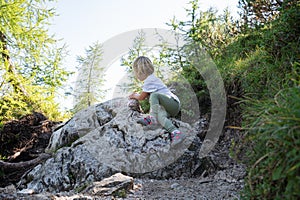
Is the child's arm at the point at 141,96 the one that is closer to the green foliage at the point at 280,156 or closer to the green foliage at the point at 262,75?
the green foliage at the point at 262,75

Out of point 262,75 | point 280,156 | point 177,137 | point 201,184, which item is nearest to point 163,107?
point 177,137

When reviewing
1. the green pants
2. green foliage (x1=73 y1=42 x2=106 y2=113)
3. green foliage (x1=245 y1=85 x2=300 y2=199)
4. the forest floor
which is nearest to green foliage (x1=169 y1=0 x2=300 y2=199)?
green foliage (x1=245 y1=85 x2=300 y2=199)

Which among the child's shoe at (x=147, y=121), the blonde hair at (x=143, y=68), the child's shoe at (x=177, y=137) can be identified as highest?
the blonde hair at (x=143, y=68)

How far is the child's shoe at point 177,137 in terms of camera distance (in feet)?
15.0

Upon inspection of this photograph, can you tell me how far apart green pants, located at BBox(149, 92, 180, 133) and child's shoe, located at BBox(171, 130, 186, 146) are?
0.10 m

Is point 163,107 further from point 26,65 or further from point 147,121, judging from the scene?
point 26,65

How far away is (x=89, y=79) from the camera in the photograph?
369 inches

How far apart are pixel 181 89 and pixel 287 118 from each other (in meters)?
4.36

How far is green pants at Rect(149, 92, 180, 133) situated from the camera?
4.75 meters

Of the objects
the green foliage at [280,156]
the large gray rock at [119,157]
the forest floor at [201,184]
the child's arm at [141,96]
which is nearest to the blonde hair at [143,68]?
the child's arm at [141,96]

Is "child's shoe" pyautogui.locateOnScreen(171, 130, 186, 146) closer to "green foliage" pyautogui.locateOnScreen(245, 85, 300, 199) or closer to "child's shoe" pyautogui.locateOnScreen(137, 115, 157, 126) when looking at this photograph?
"child's shoe" pyautogui.locateOnScreen(137, 115, 157, 126)

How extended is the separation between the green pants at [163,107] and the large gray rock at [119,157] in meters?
0.19

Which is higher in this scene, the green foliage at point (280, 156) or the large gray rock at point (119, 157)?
the green foliage at point (280, 156)

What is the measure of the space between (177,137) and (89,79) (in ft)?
17.6
